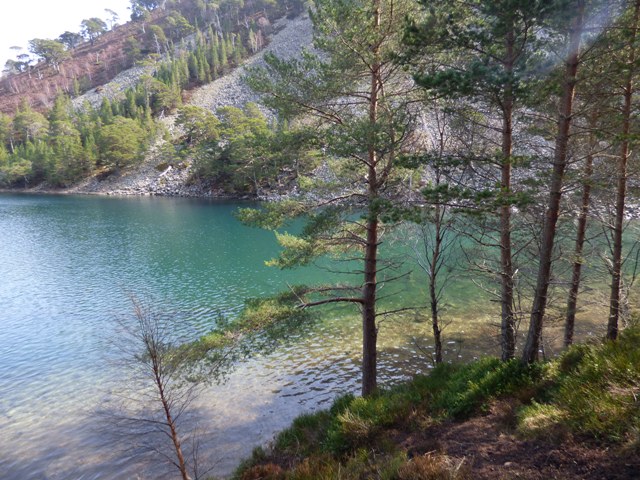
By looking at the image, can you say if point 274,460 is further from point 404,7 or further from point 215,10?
point 215,10

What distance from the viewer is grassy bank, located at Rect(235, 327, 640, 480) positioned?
Answer: 4301 mm

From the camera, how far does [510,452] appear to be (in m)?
4.82

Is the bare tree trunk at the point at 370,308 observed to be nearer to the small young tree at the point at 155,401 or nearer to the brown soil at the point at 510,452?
the brown soil at the point at 510,452

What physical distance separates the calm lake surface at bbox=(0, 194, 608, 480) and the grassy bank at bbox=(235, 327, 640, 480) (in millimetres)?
3821

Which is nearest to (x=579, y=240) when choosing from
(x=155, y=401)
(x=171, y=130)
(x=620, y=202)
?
(x=620, y=202)

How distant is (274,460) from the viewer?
7625mm

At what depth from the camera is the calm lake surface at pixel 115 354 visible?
10289mm

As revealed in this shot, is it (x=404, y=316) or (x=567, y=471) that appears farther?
(x=404, y=316)

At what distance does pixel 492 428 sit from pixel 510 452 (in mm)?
823

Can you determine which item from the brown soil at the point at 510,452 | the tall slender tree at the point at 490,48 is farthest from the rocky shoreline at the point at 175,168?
the brown soil at the point at 510,452

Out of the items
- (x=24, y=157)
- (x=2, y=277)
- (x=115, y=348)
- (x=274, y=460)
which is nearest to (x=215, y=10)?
(x=24, y=157)

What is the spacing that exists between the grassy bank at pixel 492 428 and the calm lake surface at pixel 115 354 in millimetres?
3821

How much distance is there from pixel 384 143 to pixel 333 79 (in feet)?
7.10

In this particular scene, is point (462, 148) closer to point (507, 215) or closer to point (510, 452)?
point (507, 215)
